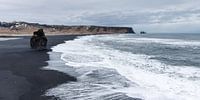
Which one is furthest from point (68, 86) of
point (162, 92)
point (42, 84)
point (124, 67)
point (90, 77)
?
point (124, 67)

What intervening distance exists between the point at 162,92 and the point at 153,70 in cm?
698

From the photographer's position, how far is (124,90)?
587 inches

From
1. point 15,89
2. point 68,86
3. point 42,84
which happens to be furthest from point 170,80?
point 15,89

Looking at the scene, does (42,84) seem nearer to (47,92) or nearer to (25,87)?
(25,87)

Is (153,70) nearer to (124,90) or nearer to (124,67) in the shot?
(124,67)

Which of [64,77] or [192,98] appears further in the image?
[64,77]

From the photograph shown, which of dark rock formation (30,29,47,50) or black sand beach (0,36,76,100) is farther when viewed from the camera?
dark rock formation (30,29,47,50)

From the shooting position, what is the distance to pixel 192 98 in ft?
43.6

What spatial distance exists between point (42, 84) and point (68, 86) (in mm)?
1451

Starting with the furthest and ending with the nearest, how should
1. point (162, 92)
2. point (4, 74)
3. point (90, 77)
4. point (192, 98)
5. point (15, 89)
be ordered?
point (4, 74)
point (90, 77)
point (15, 89)
point (162, 92)
point (192, 98)

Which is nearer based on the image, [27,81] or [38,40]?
[27,81]

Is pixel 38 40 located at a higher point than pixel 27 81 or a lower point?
higher

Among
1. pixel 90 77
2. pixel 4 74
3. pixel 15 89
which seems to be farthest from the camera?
pixel 4 74

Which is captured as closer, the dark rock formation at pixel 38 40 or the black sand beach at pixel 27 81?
the black sand beach at pixel 27 81
